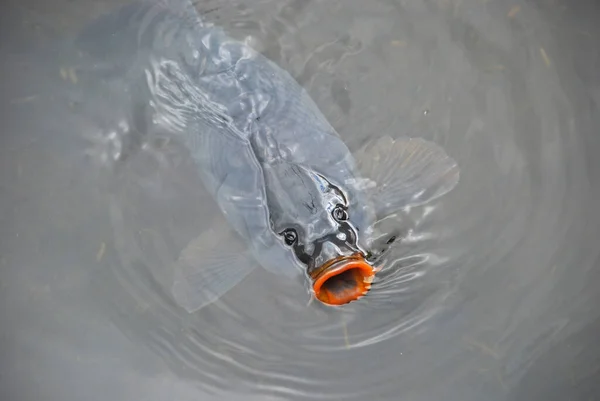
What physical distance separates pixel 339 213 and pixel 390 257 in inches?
18.4

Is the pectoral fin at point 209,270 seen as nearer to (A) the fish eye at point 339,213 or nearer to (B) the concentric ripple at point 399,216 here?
(B) the concentric ripple at point 399,216

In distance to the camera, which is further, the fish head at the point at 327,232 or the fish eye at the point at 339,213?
the fish eye at the point at 339,213

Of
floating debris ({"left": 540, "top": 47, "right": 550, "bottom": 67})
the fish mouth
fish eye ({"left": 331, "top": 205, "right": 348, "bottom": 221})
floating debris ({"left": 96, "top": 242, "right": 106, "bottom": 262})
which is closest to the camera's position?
the fish mouth

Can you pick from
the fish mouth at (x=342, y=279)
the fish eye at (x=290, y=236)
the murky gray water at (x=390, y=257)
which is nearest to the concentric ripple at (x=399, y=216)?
the murky gray water at (x=390, y=257)

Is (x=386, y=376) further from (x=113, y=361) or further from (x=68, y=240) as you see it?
(x=68, y=240)

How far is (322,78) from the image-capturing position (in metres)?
2.91

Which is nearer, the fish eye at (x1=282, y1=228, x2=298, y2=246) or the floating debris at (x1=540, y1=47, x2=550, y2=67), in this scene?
the fish eye at (x1=282, y1=228, x2=298, y2=246)

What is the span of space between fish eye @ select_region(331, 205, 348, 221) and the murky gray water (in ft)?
1.44

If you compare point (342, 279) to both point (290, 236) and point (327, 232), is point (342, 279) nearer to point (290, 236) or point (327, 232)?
point (327, 232)

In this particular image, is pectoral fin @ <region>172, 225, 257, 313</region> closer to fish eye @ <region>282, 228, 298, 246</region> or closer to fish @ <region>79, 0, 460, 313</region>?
fish @ <region>79, 0, 460, 313</region>

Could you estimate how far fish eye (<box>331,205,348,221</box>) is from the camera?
2123mm

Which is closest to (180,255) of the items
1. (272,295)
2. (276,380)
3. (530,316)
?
(272,295)

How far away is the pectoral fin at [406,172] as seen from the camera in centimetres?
243

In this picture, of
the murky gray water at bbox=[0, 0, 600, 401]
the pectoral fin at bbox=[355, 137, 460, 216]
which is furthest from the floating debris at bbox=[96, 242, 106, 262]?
the pectoral fin at bbox=[355, 137, 460, 216]
